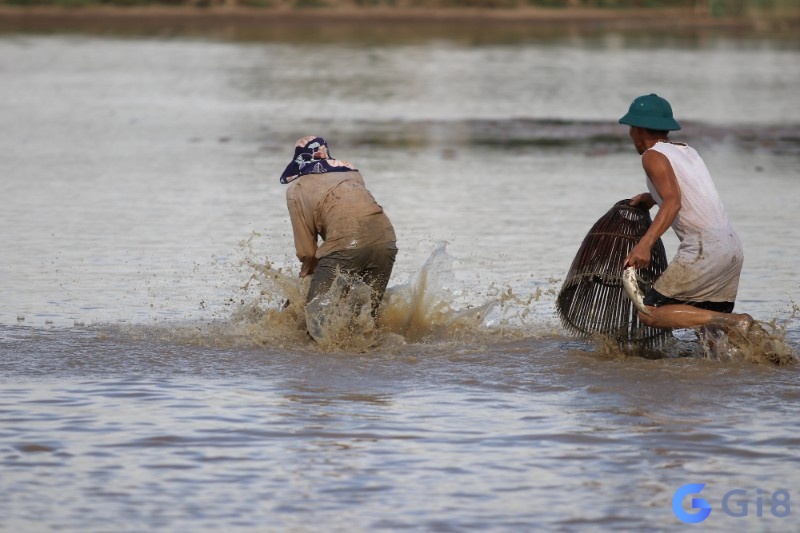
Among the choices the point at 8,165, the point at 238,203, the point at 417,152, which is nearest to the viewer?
the point at 238,203

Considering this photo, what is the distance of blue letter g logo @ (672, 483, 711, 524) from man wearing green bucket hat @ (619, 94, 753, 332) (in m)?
1.82

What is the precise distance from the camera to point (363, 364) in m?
8.32

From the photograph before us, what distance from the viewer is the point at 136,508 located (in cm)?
599

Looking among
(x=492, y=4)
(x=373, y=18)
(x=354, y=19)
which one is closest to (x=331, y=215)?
(x=354, y=19)

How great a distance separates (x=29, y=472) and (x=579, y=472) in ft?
7.98

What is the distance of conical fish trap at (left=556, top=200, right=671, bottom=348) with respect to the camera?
27.9 feet

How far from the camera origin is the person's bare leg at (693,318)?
7896mm

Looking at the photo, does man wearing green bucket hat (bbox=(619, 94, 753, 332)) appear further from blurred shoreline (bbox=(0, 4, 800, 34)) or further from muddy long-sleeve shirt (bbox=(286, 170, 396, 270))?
blurred shoreline (bbox=(0, 4, 800, 34))

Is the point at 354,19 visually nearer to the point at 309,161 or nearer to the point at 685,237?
the point at 309,161

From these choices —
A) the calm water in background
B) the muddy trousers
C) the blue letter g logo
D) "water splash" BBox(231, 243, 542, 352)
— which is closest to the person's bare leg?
the calm water in background

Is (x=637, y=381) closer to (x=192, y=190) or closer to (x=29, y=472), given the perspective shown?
(x=29, y=472)

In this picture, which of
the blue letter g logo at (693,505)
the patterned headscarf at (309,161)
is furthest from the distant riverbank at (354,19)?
the blue letter g logo at (693,505)

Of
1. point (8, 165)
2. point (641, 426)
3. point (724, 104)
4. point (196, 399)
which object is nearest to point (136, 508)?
point (196, 399)

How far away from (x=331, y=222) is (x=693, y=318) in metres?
2.15
